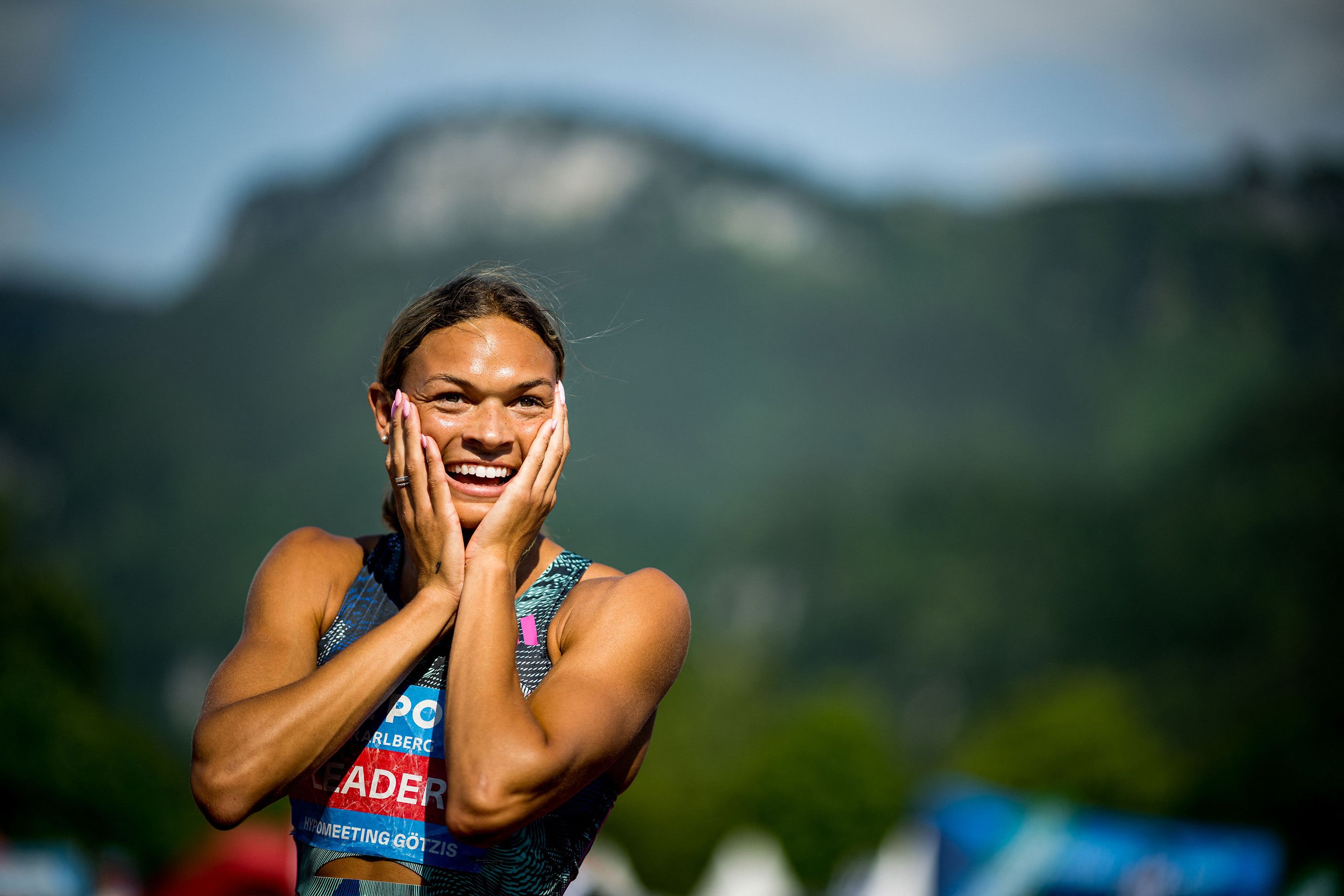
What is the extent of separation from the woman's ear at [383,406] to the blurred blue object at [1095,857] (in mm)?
18296

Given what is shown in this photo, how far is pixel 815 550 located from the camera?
12900cm

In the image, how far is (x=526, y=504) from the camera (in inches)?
118

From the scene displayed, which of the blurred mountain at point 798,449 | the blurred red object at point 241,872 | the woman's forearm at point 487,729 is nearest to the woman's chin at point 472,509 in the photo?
the woman's forearm at point 487,729

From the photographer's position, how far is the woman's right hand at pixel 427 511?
295 centimetres

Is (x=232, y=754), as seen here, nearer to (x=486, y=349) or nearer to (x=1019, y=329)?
(x=486, y=349)

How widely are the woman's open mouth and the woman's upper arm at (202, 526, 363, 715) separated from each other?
463 mm

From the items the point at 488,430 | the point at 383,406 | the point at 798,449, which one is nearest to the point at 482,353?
the point at 488,430

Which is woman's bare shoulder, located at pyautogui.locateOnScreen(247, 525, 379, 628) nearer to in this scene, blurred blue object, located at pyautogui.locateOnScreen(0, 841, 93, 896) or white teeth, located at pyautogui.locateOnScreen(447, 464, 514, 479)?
white teeth, located at pyautogui.locateOnScreen(447, 464, 514, 479)

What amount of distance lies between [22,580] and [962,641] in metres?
82.4

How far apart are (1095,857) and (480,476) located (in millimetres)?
18982

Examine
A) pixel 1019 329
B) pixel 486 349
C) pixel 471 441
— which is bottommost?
pixel 471 441

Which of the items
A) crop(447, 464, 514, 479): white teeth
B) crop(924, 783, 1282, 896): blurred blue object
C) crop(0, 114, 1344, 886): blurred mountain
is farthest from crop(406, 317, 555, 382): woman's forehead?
crop(0, 114, 1344, 886): blurred mountain

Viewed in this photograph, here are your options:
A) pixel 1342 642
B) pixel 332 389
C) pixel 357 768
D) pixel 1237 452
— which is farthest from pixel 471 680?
pixel 332 389

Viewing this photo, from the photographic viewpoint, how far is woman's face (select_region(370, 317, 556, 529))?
310 cm
